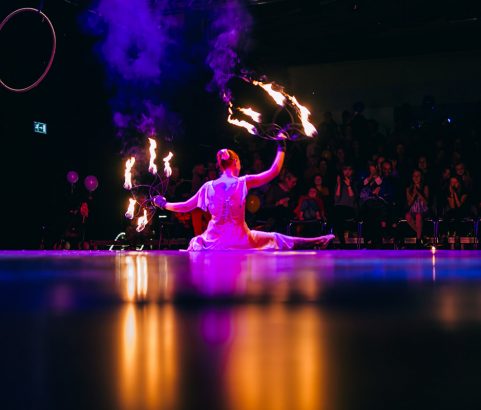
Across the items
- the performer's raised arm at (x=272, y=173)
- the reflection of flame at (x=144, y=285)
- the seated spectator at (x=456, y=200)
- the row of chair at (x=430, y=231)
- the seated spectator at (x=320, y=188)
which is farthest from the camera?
the seated spectator at (x=320, y=188)

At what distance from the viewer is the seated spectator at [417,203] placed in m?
9.34

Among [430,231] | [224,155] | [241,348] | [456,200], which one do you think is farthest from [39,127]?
[241,348]

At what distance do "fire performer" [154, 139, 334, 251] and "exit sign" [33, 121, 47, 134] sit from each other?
11.0 feet

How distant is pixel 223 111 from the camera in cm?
1240

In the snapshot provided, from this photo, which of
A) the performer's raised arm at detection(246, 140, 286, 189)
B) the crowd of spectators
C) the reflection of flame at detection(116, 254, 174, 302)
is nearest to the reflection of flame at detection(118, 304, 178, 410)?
the reflection of flame at detection(116, 254, 174, 302)

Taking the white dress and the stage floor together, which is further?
the white dress

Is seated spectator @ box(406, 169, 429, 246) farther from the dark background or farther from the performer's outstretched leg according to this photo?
the dark background

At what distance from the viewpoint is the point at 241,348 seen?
1.25 m

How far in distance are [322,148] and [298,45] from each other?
280 cm

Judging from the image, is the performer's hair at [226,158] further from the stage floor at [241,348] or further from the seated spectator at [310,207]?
the stage floor at [241,348]

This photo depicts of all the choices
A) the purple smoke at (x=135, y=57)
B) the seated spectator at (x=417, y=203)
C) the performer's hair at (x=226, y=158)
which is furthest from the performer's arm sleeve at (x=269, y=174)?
the purple smoke at (x=135, y=57)

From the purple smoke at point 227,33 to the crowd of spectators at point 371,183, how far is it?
1.34m

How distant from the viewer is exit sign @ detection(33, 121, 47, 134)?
999 centimetres

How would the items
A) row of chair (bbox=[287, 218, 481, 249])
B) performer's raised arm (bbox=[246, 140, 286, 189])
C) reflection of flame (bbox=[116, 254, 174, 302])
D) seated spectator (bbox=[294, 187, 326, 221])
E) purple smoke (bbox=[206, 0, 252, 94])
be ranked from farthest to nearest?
1. purple smoke (bbox=[206, 0, 252, 94])
2. seated spectator (bbox=[294, 187, 326, 221])
3. row of chair (bbox=[287, 218, 481, 249])
4. performer's raised arm (bbox=[246, 140, 286, 189])
5. reflection of flame (bbox=[116, 254, 174, 302])
